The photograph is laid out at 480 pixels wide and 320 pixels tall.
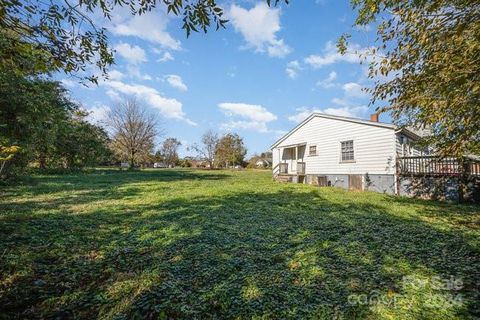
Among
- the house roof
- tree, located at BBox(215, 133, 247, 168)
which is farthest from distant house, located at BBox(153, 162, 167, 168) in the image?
the house roof

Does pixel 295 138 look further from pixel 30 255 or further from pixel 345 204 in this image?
pixel 30 255

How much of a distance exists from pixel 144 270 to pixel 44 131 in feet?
19.6

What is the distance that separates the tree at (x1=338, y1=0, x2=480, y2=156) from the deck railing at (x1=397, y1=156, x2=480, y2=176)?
5923 mm

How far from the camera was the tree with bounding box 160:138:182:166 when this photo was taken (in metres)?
75.4

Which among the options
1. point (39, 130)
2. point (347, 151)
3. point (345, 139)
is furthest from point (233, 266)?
point (345, 139)

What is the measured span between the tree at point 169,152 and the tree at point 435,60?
7377 cm

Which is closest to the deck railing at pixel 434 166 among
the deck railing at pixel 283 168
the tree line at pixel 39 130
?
the deck railing at pixel 283 168

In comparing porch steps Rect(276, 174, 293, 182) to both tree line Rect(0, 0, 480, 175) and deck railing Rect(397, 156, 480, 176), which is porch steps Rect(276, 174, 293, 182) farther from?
tree line Rect(0, 0, 480, 175)

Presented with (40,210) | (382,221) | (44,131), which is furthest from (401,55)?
(40,210)

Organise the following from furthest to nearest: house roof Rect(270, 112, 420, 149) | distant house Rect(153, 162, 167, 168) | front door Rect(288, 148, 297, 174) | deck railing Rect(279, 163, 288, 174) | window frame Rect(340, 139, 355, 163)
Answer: distant house Rect(153, 162, 167, 168), deck railing Rect(279, 163, 288, 174), front door Rect(288, 148, 297, 174), window frame Rect(340, 139, 355, 163), house roof Rect(270, 112, 420, 149)

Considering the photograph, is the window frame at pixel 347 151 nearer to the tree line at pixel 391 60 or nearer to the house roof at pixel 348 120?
the house roof at pixel 348 120

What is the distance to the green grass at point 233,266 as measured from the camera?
262cm

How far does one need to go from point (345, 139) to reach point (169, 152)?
6712 cm

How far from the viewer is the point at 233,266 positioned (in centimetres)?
366
